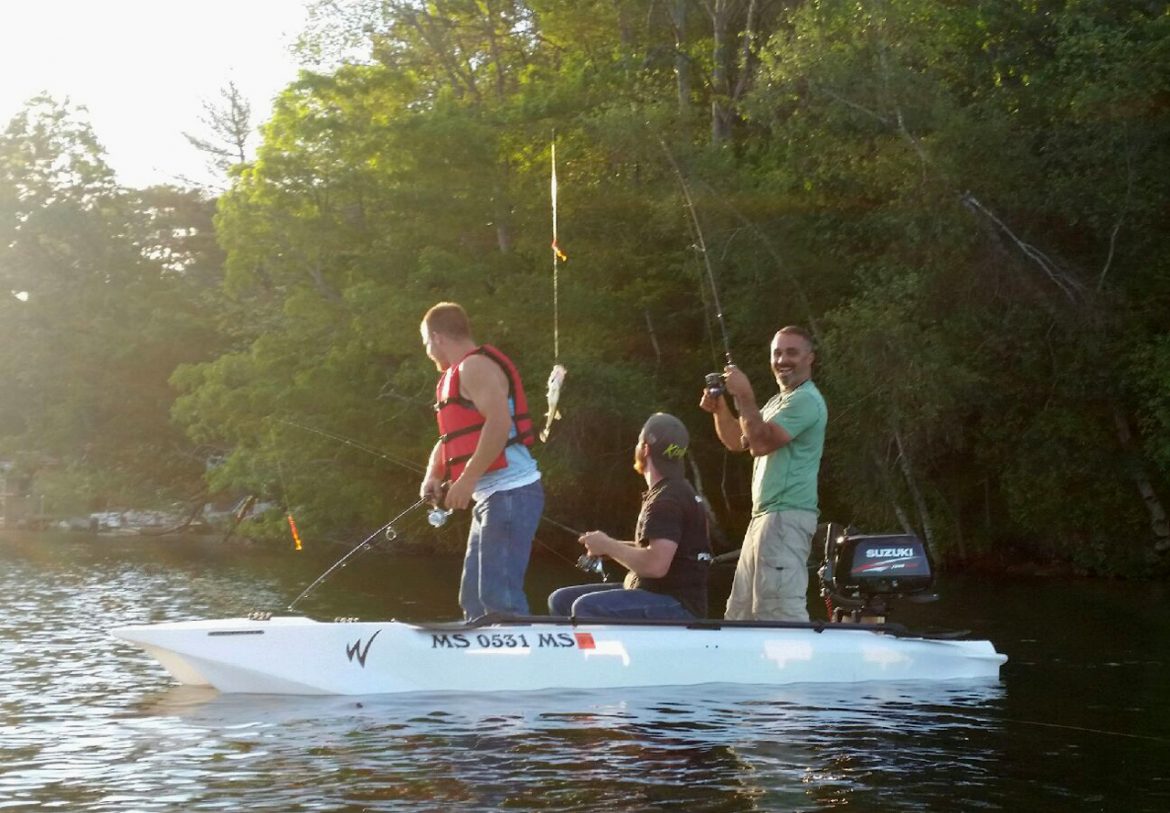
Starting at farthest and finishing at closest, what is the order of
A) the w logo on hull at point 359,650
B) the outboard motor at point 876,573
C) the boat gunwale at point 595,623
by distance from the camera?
1. the outboard motor at point 876,573
2. the w logo on hull at point 359,650
3. the boat gunwale at point 595,623

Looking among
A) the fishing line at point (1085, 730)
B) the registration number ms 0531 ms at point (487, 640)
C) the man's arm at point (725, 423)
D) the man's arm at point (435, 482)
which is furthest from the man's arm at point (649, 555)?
the fishing line at point (1085, 730)

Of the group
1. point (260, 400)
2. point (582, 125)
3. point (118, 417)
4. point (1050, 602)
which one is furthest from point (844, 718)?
point (118, 417)

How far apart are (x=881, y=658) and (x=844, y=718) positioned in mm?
1090

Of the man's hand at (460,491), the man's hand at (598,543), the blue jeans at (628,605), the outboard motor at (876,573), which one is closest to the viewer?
the man's hand at (460,491)

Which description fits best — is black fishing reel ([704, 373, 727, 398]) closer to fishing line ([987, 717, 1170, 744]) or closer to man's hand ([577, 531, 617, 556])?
man's hand ([577, 531, 617, 556])

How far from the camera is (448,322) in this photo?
8.72m

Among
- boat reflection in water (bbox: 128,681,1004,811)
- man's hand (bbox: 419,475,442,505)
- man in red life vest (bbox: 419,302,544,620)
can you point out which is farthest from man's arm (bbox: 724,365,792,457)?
man's hand (bbox: 419,475,442,505)

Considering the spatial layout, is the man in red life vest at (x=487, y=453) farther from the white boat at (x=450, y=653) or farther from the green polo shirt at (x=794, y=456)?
the green polo shirt at (x=794, y=456)

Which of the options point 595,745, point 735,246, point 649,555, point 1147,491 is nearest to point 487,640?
point 649,555

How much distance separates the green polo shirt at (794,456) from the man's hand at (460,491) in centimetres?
161

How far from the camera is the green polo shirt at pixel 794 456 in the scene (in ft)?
29.4

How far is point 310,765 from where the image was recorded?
24.1 feet

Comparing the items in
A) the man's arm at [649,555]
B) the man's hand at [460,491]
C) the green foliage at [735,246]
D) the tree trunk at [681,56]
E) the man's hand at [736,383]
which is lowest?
the man's arm at [649,555]

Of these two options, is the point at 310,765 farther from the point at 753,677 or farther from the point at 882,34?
the point at 882,34
